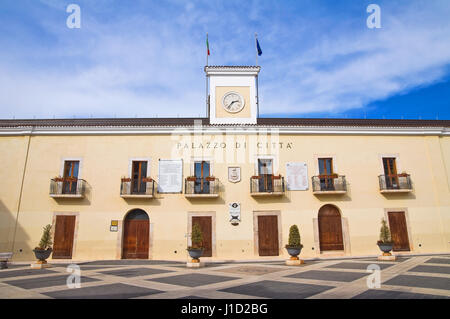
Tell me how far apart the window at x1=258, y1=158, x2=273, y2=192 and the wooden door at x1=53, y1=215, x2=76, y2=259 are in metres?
10.8

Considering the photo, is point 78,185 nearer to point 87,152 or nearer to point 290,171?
point 87,152

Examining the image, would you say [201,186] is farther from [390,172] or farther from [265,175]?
[390,172]

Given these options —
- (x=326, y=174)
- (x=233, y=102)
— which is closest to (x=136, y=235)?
(x=233, y=102)

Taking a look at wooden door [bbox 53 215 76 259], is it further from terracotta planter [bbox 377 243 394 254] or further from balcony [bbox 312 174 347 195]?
terracotta planter [bbox 377 243 394 254]

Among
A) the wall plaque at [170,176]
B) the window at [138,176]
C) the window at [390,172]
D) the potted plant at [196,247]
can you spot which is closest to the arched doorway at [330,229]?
the window at [390,172]

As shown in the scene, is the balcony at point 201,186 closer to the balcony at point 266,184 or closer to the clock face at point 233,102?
the balcony at point 266,184

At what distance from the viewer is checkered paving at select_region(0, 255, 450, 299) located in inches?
259

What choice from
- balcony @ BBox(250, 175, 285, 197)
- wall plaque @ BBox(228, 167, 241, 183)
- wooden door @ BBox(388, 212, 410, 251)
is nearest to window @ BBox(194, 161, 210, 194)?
wall plaque @ BBox(228, 167, 241, 183)

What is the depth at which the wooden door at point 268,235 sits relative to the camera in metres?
15.2

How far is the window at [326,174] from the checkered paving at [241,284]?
19.6ft

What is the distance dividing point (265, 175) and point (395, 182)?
26.1 ft

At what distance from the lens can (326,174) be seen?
52.5ft
